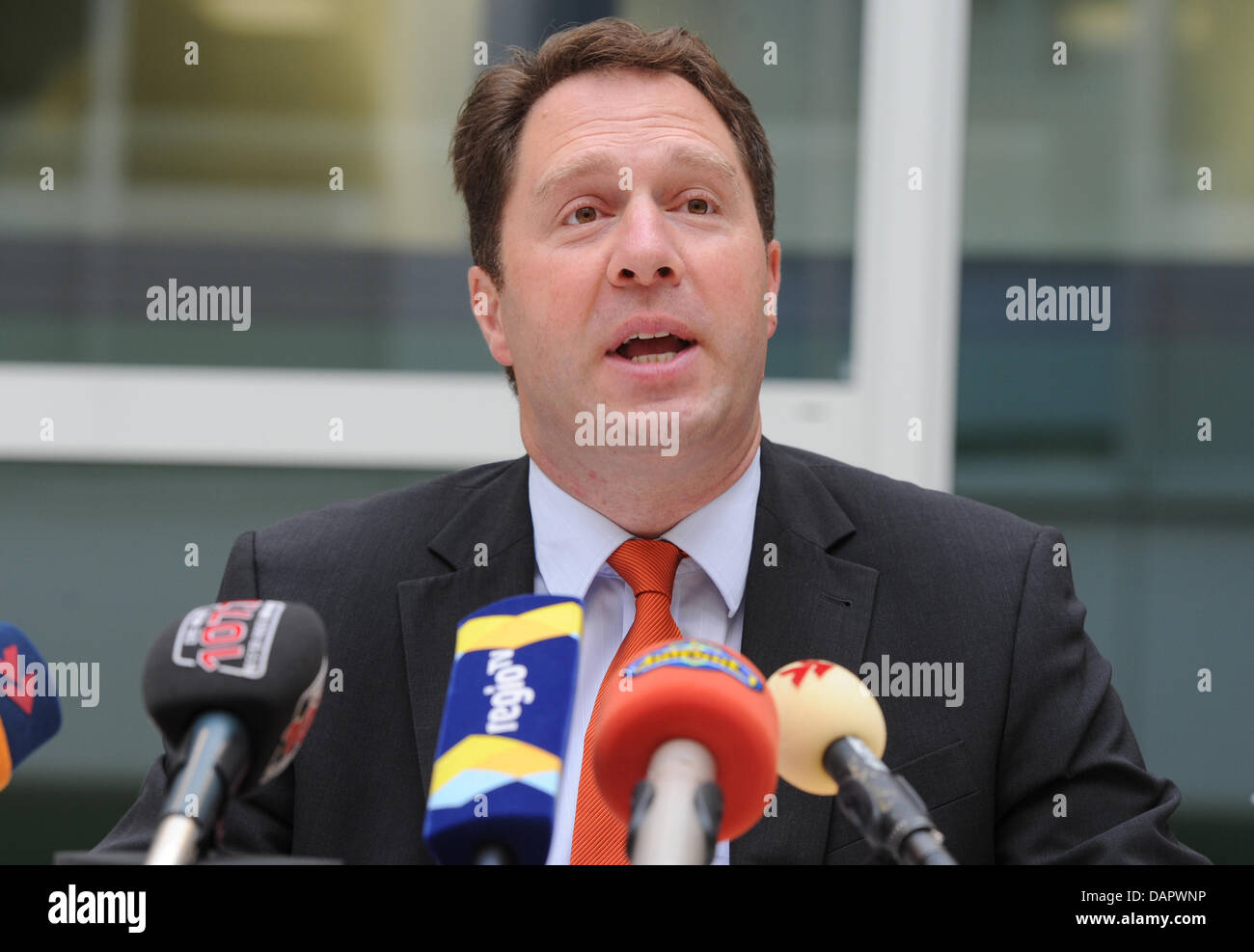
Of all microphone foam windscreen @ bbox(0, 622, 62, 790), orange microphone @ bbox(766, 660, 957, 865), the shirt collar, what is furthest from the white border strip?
orange microphone @ bbox(766, 660, 957, 865)

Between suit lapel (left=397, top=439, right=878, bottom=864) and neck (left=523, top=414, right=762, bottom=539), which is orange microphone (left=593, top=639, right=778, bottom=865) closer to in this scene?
suit lapel (left=397, top=439, right=878, bottom=864)

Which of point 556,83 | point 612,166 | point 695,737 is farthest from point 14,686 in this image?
point 556,83

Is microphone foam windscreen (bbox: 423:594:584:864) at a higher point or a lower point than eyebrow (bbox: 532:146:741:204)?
lower

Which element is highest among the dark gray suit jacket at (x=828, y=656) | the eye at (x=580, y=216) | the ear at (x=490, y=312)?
the eye at (x=580, y=216)

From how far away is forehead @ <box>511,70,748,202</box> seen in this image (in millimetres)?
1895

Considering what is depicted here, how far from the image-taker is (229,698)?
98 centimetres

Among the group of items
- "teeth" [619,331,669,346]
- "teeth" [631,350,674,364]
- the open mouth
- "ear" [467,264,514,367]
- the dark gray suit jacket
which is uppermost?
"ear" [467,264,514,367]

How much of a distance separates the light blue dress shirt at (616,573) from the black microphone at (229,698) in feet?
2.36

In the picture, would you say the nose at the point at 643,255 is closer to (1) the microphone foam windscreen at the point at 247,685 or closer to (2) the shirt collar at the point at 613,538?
(2) the shirt collar at the point at 613,538

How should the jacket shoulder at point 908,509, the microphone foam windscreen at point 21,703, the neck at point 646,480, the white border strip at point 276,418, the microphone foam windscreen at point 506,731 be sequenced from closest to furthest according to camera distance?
the microphone foam windscreen at point 506,731 < the microphone foam windscreen at point 21,703 < the neck at point 646,480 < the jacket shoulder at point 908,509 < the white border strip at point 276,418

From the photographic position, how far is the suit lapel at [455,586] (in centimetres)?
180

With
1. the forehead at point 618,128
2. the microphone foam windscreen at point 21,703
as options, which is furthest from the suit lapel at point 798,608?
the microphone foam windscreen at point 21,703
